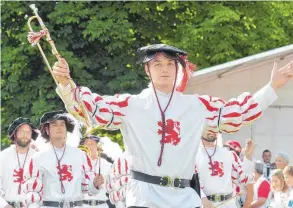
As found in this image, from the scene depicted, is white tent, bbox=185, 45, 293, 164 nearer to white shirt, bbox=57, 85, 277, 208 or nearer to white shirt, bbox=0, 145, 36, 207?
white shirt, bbox=0, 145, 36, 207

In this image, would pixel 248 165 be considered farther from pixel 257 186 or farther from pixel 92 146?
pixel 92 146

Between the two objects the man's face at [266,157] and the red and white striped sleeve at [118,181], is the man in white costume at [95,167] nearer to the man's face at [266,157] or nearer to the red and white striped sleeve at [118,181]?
the red and white striped sleeve at [118,181]

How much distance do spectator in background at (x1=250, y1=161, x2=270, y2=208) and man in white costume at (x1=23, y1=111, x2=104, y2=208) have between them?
10.0 ft

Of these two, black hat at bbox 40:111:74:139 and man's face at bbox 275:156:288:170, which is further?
man's face at bbox 275:156:288:170

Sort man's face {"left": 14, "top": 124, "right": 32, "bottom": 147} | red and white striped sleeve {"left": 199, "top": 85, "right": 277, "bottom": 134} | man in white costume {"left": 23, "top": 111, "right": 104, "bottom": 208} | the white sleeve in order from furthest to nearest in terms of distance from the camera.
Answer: the white sleeve < man's face {"left": 14, "top": 124, "right": 32, "bottom": 147} < man in white costume {"left": 23, "top": 111, "right": 104, "bottom": 208} < red and white striped sleeve {"left": 199, "top": 85, "right": 277, "bottom": 134}

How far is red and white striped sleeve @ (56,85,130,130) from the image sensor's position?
710cm

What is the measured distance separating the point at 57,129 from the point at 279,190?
2.89 metres

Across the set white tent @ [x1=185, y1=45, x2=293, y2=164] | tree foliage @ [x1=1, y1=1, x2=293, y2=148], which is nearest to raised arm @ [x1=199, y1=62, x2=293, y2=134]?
white tent @ [x1=185, y1=45, x2=293, y2=164]

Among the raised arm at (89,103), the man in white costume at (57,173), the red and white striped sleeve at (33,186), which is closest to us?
the raised arm at (89,103)

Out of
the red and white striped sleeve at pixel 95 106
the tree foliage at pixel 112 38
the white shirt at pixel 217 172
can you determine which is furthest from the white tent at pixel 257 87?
the red and white striped sleeve at pixel 95 106

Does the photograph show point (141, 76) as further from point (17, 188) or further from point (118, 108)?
point (118, 108)

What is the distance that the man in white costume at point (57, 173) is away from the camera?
1180 centimetres

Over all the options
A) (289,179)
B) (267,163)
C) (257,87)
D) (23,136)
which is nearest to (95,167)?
(23,136)

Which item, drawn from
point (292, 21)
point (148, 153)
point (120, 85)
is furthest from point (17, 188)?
point (292, 21)
